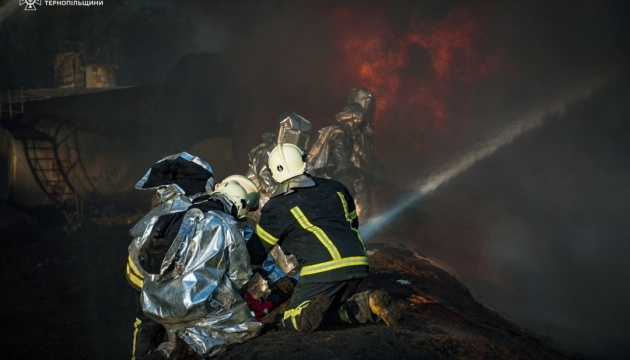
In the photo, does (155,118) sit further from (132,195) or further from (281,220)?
(281,220)

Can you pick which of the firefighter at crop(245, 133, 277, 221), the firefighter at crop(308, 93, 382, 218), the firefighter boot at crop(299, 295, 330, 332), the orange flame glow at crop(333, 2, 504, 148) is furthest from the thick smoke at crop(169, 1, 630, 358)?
the firefighter boot at crop(299, 295, 330, 332)

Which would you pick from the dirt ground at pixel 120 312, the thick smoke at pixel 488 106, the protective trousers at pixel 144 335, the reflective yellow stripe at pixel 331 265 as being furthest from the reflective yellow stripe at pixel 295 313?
the thick smoke at pixel 488 106

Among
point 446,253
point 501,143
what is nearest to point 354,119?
point 446,253

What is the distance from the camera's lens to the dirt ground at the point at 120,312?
4.50m

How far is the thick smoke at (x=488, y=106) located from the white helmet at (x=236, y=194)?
8268mm

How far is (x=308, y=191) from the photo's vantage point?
5098mm

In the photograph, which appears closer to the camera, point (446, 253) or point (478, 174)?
point (446, 253)

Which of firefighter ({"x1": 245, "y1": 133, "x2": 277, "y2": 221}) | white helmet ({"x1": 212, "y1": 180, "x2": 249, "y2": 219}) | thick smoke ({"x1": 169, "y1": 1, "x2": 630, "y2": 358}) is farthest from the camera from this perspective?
thick smoke ({"x1": 169, "y1": 1, "x2": 630, "y2": 358})

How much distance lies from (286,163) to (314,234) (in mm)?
689

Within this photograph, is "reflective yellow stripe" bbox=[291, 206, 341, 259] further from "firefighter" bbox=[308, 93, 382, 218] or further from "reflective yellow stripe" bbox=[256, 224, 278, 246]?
"firefighter" bbox=[308, 93, 382, 218]

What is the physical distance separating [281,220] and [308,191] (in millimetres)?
344

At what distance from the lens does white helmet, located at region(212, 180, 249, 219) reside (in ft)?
16.9

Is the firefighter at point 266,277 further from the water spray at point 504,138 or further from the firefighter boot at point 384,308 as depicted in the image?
the water spray at point 504,138

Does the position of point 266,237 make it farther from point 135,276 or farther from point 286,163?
point 135,276
